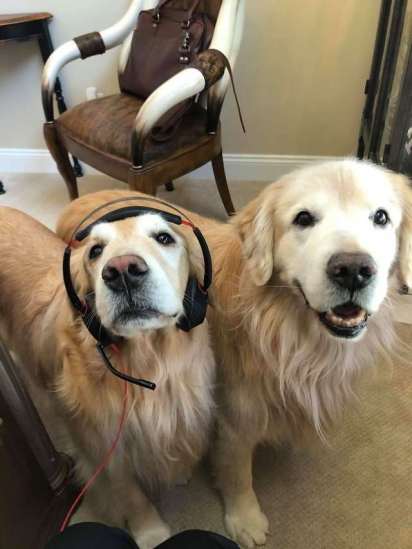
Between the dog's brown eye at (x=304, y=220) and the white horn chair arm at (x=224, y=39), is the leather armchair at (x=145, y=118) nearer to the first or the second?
the white horn chair arm at (x=224, y=39)

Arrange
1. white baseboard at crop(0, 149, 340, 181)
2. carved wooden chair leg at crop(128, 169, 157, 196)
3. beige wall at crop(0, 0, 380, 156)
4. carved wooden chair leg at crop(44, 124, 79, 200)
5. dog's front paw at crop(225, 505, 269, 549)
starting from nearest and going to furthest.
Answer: dog's front paw at crop(225, 505, 269, 549) → carved wooden chair leg at crop(128, 169, 157, 196) → carved wooden chair leg at crop(44, 124, 79, 200) → beige wall at crop(0, 0, 380, 156) → white baseboard at crop(0, 149, 340, 181)

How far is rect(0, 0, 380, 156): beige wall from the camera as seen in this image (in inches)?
93.8

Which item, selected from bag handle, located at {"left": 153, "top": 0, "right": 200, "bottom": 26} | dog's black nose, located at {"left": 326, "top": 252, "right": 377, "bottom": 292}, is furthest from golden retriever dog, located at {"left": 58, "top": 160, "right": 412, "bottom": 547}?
bag handle, located at {"left": 153, "top": 0, "right": 200, "bottom": 26}

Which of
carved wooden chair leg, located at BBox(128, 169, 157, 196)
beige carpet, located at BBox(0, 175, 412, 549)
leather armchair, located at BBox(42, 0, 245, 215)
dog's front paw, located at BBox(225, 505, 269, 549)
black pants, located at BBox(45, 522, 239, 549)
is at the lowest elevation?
beige carpet, located at BBox(0, 175, 412, 549)

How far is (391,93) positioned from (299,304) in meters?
1.48

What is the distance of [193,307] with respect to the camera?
0.96m

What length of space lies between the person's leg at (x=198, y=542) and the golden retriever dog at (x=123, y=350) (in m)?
0.20

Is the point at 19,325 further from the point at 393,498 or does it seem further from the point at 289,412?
the point at 393,498

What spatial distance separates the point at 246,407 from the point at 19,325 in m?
0.69

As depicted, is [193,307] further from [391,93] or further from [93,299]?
[391,93]

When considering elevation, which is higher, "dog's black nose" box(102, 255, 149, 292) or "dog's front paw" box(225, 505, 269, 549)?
"dog's black nose" box(102, 255, 149, 292)

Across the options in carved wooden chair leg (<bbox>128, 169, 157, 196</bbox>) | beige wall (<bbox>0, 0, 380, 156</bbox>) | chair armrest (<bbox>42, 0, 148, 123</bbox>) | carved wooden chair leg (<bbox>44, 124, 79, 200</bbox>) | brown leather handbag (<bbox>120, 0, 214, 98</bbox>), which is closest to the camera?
carved wooden chair leg (<bbox>128, 169, 157, 196</bbox>)

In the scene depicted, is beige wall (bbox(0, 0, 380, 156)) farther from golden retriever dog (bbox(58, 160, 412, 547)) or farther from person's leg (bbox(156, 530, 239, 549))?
person's leg (bbox(156, 530, 239, 549))

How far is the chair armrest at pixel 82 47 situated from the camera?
7.00 ft
